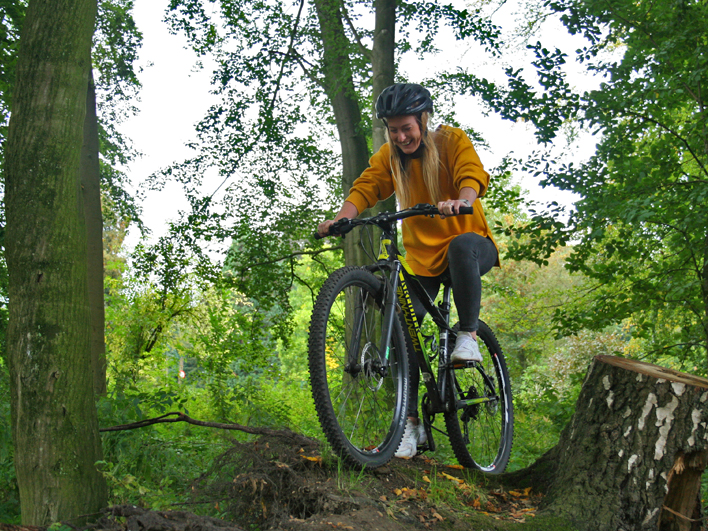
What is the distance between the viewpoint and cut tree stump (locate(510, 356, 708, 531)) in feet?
8.79

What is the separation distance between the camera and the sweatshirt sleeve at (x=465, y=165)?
3.20m

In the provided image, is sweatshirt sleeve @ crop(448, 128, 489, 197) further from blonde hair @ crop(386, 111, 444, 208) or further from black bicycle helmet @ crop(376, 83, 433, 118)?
black bicycle helmet @ crop(376, 83, 433, 118)

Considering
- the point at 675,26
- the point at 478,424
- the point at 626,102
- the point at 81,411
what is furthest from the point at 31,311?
the point at 675,26

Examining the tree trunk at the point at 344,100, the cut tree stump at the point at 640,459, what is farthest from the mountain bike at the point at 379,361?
the tree trunk at the point at 344,100

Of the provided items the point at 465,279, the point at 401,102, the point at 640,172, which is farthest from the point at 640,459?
the point at 640,172

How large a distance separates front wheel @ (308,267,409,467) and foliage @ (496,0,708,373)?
106 inches

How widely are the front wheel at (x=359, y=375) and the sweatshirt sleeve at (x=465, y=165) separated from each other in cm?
76

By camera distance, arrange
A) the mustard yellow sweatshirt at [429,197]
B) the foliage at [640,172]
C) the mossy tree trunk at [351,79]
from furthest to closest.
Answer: the mossy tree trunk at [351,79]
the foliage at [640,172]
the mustard yellow sweatshirt at [429,197]

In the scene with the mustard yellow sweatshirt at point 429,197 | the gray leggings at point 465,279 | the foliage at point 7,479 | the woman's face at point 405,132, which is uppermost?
the woman's face at point 405,132

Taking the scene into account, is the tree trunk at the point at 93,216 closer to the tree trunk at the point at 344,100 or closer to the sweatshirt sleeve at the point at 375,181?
the tree trunk at the point at 344,100

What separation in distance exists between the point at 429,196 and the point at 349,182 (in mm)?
5285

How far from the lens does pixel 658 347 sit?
21.5ft

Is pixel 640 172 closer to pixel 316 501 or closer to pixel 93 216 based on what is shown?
pixel 316 501

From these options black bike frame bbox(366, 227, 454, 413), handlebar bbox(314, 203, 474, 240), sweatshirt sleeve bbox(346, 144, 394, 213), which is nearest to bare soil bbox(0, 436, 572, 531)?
black bike frame bbox(366, 227, 454, 413)
